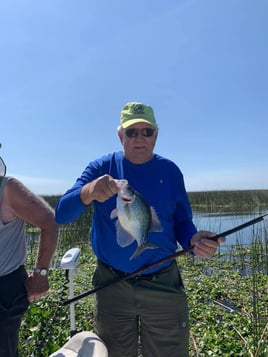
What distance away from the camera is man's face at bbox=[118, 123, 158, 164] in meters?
2.73

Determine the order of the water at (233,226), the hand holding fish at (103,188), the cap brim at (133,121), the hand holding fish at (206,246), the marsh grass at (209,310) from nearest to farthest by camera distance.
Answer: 1. the hand holding fish at (103,188)
2. the hand holding fish at (206,246)
3. the cap brim at (133,121)
4. the marsh grass at (209,310)
5. the water at (233,226)

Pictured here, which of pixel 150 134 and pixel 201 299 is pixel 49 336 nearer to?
pixel 150 134

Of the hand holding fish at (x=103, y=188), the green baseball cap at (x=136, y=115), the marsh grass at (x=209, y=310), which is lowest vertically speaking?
the marsh grass at (x=209, y=310)

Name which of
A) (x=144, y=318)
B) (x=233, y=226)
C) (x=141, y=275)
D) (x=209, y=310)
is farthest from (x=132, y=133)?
(x=233, y=226)

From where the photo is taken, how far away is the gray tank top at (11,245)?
2.30 m

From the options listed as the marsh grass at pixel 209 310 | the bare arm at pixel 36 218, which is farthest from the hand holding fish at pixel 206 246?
the marsh grass at pixel 209 310

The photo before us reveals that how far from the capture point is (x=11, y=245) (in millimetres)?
2359

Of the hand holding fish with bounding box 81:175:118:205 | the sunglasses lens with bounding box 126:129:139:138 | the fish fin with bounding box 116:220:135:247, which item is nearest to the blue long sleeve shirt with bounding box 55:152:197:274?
the fish fin with bounding box 116:220:135:247

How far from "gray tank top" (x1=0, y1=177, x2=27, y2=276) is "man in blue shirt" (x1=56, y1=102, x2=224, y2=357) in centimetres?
48

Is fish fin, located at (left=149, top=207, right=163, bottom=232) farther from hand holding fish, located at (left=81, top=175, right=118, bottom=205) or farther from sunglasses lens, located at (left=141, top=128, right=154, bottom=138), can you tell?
sunglasses lens, located at (left=141, top=128, right=154, bottom=138)

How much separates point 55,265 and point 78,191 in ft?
23.4

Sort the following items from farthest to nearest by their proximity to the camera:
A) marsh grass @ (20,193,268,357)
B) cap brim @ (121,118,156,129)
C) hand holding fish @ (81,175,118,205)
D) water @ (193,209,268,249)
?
water @ (193,209,268,249) → marsh grass @ (20,193,268,357) → cap brim @ (121,118,156,129) → hand holding fish @ (81,175,118,205)

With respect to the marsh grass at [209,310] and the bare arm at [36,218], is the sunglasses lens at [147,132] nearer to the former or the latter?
the bare arm at [36,218]

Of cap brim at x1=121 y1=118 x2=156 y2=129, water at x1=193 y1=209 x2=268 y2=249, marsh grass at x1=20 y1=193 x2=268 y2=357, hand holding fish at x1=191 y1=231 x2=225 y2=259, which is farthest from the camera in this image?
water at x1=193 y1=209 x2=268 y2=249
